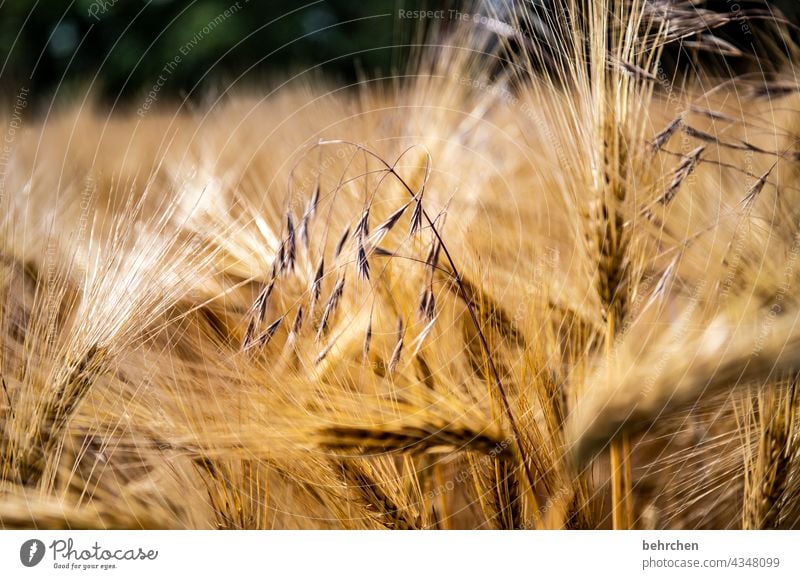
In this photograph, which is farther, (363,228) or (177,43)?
(177,43)

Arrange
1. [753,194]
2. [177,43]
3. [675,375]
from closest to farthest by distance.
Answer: [675,375] → [753,194] → [177,43]

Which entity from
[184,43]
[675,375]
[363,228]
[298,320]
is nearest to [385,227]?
[363,228]

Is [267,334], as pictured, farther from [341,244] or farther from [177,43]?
[177,43]

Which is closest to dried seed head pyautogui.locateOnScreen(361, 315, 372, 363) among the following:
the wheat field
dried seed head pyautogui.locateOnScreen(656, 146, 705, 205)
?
the wheat field

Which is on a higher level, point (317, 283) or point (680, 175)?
point (680, 175)

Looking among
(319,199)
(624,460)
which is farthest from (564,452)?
(319,199)

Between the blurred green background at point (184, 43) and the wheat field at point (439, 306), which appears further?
the blurred green background at point (184, 43)

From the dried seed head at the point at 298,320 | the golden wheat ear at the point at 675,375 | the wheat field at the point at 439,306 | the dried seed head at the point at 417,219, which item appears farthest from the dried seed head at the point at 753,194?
the dried seed head at the point at 298,320

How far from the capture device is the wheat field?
0.61m

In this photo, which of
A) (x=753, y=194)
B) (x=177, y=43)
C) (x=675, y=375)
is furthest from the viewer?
(x=177, y=43)

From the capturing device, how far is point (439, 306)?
651mm

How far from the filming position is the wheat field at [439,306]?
0.61 meters

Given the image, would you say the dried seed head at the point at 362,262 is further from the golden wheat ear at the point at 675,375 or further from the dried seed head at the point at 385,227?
the golden wheat ear at the point at 675,375
